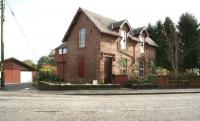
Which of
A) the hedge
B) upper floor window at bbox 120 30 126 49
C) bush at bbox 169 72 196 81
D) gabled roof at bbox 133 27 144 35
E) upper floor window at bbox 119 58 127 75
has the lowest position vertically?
the hedge

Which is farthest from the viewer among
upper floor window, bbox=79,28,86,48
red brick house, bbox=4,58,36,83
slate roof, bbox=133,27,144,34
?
red brick house, bbox=4,58,36,83

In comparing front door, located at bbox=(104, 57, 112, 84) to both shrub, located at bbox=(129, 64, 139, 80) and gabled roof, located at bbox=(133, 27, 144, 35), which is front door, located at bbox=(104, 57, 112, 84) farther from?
gabled roof, located at bbox=(133, 27, 144, 35)

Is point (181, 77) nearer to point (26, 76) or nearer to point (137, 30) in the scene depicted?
point (137, 30)

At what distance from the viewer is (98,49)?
31.3m

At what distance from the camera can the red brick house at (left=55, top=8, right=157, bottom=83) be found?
104 ft

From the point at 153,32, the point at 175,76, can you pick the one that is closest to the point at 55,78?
the point at 175,76

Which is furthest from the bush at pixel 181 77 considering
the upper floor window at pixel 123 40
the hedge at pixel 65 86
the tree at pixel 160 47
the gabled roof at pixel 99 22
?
the tree at pixel 160 47

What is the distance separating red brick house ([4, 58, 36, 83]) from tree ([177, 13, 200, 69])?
91.9 ft

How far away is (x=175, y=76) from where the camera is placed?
29.7 metres

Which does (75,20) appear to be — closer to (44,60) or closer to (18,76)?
(18,76)

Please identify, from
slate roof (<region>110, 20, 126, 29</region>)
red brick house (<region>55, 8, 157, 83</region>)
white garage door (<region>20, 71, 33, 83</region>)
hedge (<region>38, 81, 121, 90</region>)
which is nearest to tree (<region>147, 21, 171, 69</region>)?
red brick house (<region>55, 8, 157, 83</region>)

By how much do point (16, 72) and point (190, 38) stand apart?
105 ft

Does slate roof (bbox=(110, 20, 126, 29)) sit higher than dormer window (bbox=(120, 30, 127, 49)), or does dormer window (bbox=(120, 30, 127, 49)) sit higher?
slate roof (bbox=(110, 20, 126, 29))

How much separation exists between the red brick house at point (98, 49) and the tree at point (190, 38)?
19.3 metres
